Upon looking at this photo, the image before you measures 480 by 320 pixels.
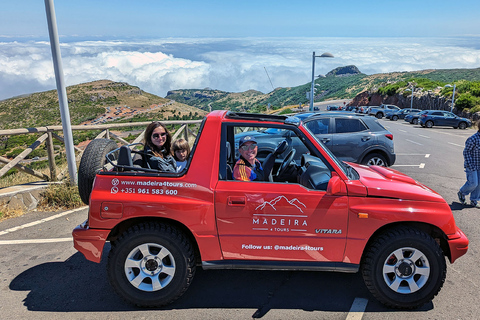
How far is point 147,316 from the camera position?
3471mm

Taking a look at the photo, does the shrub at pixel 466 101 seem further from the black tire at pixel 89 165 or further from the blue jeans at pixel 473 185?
the black tire at pixel 89 165

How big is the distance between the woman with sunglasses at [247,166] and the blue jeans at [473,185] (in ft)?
15.8

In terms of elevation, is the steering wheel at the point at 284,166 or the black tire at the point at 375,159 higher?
the steering wheel at the point at 284,166

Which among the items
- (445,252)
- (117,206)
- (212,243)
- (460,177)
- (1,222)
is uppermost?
(117,206)

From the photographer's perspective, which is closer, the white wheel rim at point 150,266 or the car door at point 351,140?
the white wheel rim at point 150,266

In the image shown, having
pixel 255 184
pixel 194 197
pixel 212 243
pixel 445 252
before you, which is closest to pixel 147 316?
pixel 212 243

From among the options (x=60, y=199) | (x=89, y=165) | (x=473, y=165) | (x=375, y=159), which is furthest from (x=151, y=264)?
(x=375, y=159)

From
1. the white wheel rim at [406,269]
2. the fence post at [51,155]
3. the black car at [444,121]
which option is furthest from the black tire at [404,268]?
the black car at [444,121]

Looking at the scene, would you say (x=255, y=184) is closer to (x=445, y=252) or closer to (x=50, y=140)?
(x=445, y=252)

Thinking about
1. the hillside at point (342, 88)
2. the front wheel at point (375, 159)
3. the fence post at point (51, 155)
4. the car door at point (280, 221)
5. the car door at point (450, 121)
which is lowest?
the hillside at point (342, 88)

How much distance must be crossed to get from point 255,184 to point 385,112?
161ft

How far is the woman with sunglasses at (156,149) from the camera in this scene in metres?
4.29

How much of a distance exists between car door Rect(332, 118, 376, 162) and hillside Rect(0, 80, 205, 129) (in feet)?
197

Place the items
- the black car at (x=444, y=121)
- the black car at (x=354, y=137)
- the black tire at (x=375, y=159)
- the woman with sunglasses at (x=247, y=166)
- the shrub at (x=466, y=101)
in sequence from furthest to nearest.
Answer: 1. the shrub at (x=466, y=101)
2. the black car at (x=444, y=121)
3. the black tire at (x=375, y=159)
4. the black car at (x=354, y=137)
5. the woman with sunglasses at (x=247, y=166)
